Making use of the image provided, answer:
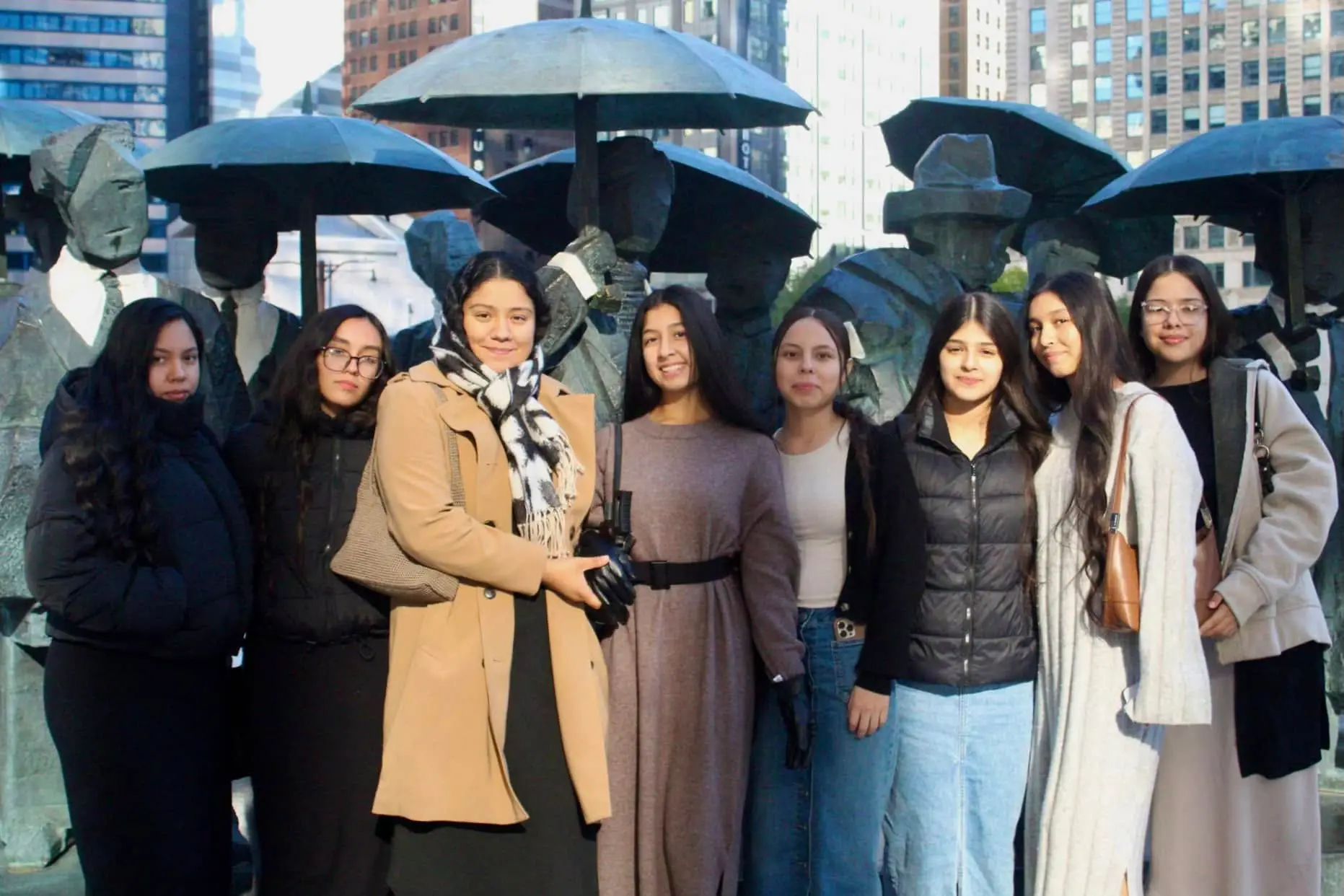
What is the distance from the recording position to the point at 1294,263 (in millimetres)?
6359

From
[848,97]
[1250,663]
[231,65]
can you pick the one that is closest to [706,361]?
[1250,663]

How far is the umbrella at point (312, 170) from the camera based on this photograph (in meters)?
6.32

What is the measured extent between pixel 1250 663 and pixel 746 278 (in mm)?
3342

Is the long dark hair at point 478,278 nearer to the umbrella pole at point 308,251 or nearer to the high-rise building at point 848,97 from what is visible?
the umbrella pole at point 308,251

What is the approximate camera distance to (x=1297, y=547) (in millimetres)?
4105

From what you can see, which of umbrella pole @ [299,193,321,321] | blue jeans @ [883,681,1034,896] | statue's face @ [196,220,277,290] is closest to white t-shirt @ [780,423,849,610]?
blue jeans @ [883,681,1034,896]

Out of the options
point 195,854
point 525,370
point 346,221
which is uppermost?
point 346,221

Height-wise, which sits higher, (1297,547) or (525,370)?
(525,370)

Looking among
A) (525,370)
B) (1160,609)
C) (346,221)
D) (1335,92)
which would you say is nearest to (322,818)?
(525,370)

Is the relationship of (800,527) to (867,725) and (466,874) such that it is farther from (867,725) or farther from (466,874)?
(466,874)

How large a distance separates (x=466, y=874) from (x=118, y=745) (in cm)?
96

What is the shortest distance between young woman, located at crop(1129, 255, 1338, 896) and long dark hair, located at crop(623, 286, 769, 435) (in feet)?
4.36

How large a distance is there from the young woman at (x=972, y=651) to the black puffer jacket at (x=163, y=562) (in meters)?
1.79

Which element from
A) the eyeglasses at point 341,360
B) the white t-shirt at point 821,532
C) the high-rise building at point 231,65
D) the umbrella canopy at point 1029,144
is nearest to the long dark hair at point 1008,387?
the white t-shirt at point 821,532
